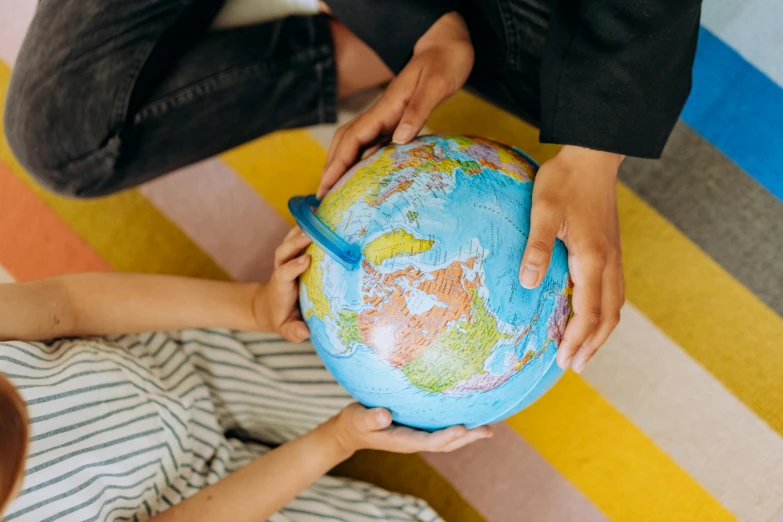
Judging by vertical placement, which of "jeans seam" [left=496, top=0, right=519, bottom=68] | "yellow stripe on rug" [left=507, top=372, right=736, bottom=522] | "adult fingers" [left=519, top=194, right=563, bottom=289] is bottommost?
"yellow stripe on rug" [left=507, top=372, right=736, bottom=522]

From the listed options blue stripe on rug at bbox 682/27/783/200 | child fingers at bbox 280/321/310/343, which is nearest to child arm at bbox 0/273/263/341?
child fingers at bbox 280/321/310/343

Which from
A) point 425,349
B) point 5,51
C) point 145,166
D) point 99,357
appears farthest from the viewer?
point 5,51

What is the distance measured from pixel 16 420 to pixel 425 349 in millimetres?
463

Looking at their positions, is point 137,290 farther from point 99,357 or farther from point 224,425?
point 224,425

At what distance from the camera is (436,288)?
64cm

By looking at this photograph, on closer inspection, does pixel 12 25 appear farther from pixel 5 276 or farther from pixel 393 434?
pixel 393 434

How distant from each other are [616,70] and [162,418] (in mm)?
812

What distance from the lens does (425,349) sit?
0.65 metres

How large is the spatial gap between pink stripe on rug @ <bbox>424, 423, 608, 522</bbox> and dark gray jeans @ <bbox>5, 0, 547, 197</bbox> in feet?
2.06

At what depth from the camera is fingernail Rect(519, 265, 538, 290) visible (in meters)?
0.65

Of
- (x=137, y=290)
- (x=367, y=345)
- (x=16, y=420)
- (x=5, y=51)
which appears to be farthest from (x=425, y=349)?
(x=5, y=51)

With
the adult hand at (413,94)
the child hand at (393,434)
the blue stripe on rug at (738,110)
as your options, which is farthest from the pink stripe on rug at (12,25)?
the blue stripe on rug at (738,110)

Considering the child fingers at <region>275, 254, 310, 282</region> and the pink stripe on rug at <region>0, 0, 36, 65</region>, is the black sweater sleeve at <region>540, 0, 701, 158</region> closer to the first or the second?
the child fingers at <region>275, 254, 310, 282</region>

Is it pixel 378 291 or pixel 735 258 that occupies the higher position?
pixel 378 291
